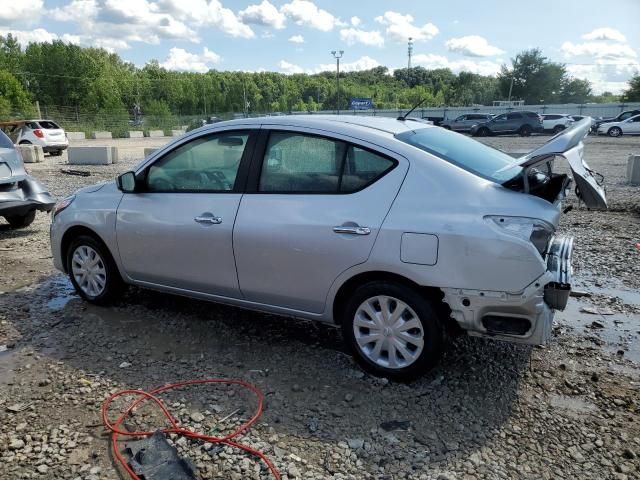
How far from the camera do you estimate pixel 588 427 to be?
308 centimetres

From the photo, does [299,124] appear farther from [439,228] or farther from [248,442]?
[248,442]

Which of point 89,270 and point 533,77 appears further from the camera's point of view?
point 533,77

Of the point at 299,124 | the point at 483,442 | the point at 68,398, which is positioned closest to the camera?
the point at 483,442

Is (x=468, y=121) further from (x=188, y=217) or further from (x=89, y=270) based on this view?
(x=188, y=217)

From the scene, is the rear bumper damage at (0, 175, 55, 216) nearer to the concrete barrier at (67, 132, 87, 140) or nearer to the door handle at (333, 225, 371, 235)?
the door handle at (333, 225, 371, 235)

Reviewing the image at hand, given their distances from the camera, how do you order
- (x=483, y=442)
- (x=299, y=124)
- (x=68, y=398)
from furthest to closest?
(x=299, y=124), (x=68, y=398), (x=483, y=442)

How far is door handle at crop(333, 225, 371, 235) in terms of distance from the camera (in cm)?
337

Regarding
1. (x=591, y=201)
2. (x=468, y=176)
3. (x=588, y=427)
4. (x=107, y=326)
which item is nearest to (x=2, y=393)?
(x=107, y=326)

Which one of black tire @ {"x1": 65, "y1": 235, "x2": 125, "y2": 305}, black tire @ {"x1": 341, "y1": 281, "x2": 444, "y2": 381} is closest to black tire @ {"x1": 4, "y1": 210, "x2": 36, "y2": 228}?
black tire @ {"x1": 65, "y1": 235, "x2": 125, "y2": 305}

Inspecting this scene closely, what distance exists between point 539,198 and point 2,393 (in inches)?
146

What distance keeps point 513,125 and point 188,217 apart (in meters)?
35.4

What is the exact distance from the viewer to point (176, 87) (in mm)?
94688

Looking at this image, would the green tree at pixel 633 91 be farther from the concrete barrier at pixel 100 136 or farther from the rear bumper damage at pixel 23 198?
the rear bumper damage at pixel 23 198

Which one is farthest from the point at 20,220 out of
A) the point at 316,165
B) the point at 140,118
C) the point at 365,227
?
the point at 140,118
